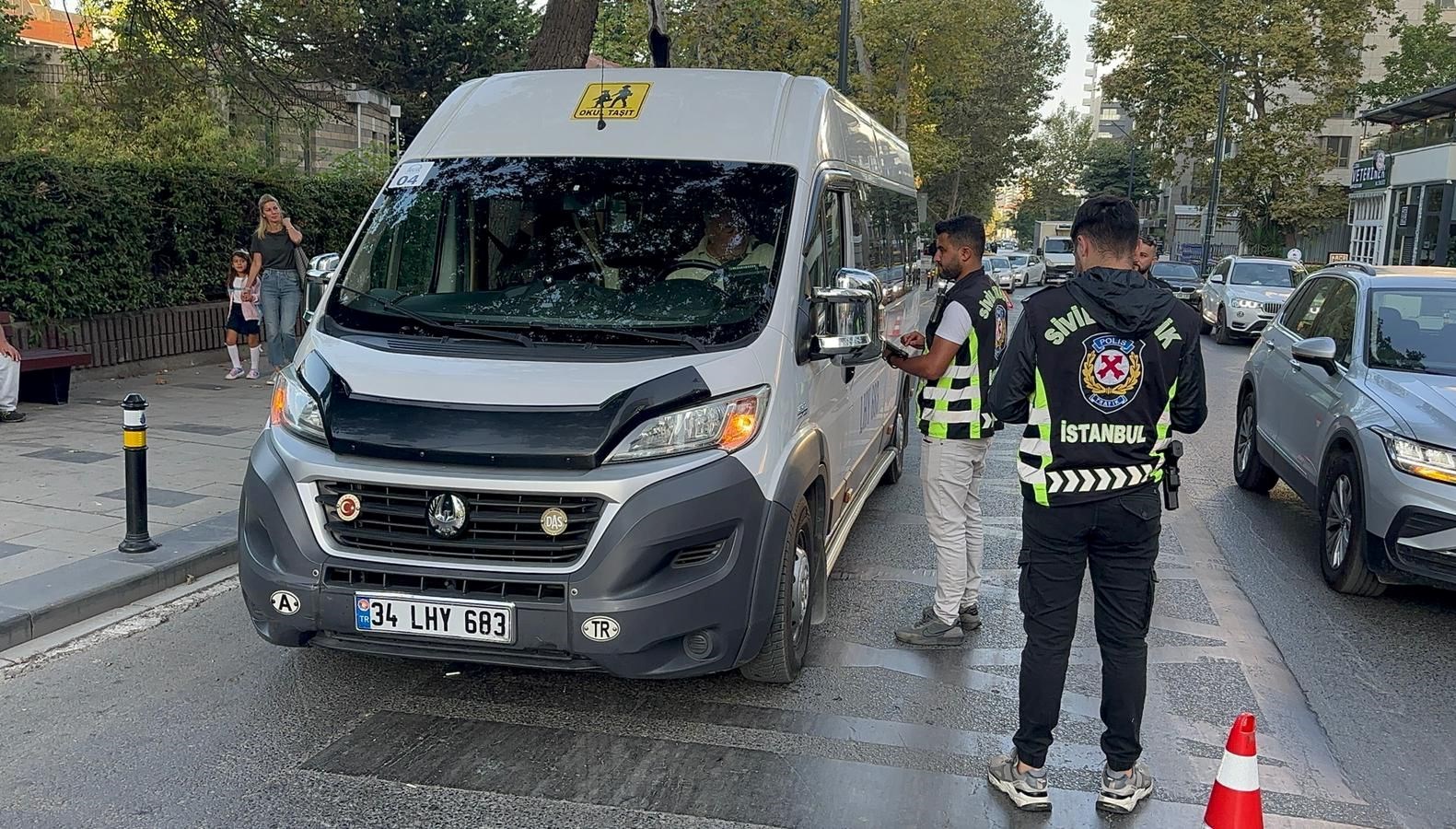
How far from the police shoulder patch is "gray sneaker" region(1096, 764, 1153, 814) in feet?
3.98

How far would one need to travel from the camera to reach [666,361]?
416 centimetres

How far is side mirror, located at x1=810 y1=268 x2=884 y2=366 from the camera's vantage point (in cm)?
457

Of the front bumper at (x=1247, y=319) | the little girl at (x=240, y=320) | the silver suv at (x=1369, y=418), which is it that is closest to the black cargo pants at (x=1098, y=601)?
the silver suv at (x=1369, y=418)

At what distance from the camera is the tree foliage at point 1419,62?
5469 centimetres

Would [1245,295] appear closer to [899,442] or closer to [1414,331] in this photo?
[899,442]

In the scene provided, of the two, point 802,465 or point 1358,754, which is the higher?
point 802,465

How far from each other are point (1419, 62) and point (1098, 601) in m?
62.7

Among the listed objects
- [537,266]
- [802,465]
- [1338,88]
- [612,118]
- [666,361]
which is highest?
[1338,88]

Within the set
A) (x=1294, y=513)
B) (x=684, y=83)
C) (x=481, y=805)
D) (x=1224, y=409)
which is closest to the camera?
(x=481, y=805)

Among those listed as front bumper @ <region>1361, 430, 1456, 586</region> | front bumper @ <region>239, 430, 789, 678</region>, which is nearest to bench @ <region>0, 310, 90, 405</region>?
front bumper @ <region>239, 430, 789, 678</region>

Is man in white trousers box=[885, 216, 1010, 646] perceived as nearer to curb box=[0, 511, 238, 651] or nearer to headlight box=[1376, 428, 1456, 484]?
headlight box=[1376, 428, 1456, 484]

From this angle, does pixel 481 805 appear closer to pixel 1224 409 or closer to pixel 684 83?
pixel 684 83

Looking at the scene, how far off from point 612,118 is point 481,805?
9.77 ft

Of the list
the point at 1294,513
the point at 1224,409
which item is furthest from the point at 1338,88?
the point at 1294,513
